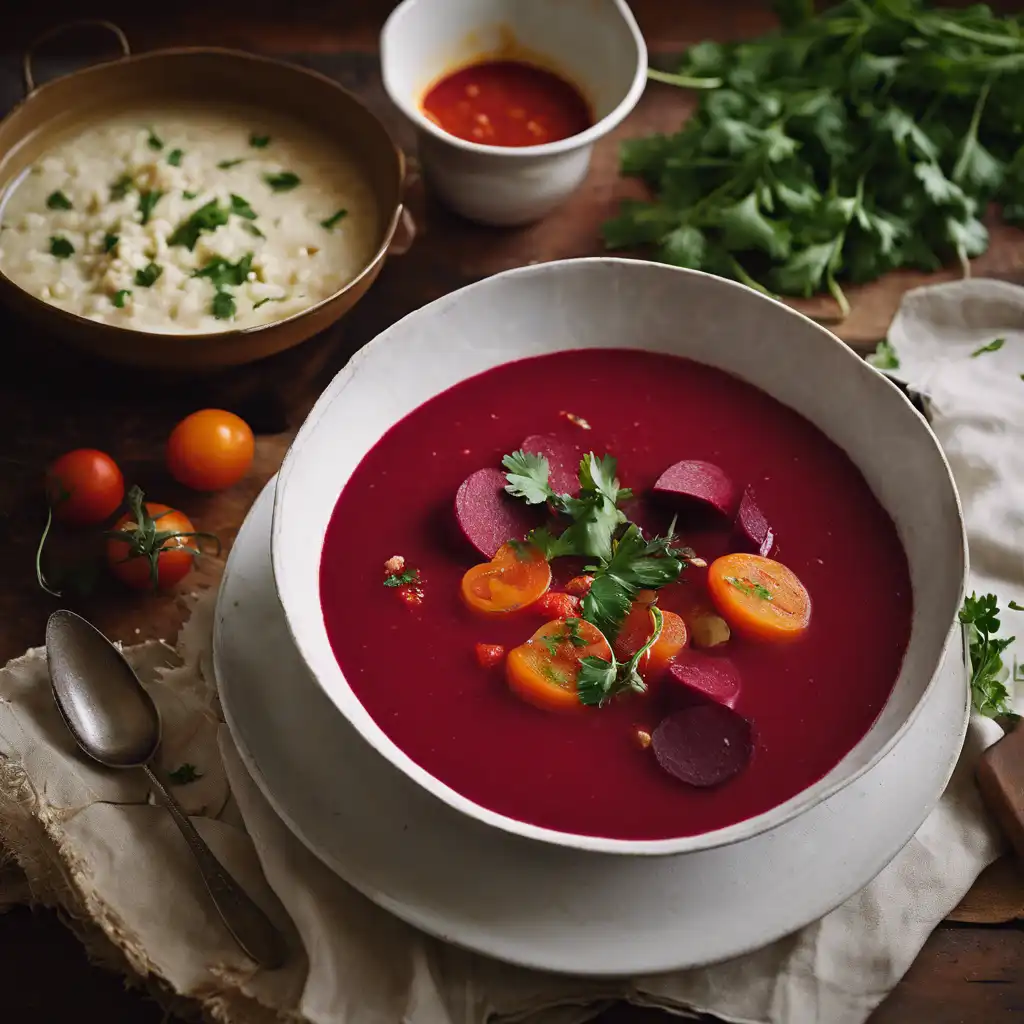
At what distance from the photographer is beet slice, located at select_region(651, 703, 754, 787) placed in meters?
2.14

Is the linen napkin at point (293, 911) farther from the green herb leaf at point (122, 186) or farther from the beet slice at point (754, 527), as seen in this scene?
the green herb leaf at point (122, 186)

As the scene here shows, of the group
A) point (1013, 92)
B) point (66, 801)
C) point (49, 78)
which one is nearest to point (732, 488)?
point (66, 801)

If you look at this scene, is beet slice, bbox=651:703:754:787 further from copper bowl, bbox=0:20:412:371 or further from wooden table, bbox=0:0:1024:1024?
copper bowl, bbox=0:20:412:371

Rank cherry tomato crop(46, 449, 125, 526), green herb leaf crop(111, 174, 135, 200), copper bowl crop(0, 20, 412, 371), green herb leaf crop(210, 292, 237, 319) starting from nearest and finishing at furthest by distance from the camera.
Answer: cherry tomato crop(46, 449, 125, 526) < copper bowl crop(0, 20, 412, 371) < green herb leaf crop(210, 292, 237, 319) < green herb leaf crop(111, 174, 135, 200)

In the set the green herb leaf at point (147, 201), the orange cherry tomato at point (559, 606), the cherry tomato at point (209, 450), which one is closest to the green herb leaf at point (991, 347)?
the orange cherry tomato at point (559, 606)

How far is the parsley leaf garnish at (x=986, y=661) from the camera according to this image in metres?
2.50

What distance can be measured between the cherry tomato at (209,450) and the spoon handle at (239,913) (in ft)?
2.78

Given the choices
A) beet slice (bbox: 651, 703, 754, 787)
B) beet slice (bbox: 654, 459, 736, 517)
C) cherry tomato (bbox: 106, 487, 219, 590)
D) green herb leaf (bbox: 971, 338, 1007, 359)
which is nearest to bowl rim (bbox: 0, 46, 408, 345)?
cherry tomato (bbox: 106, 487, 219, 590)

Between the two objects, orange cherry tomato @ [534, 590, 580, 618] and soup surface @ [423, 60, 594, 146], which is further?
soup surface @ [423, 60, 594, 146]

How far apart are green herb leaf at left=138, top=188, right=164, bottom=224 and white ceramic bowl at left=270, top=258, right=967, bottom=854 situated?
3.23 feet

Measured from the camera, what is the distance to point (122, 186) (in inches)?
127

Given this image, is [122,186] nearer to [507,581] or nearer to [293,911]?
[507,581]

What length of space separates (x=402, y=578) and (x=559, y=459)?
427 millimetres

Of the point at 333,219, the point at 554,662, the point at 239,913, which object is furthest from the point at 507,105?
the point at 239,913
